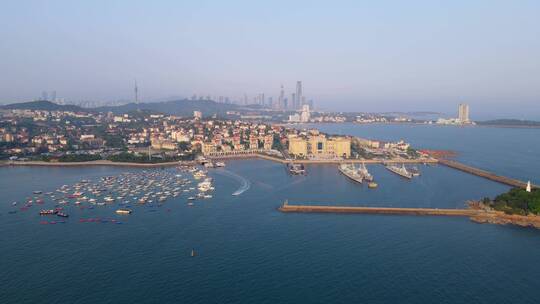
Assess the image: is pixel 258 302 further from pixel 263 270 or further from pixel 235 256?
pixel 235 256

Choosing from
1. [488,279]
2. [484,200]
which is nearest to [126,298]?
[488,279]

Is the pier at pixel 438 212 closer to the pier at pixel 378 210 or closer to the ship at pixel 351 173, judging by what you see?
the pier at pixel 378 210

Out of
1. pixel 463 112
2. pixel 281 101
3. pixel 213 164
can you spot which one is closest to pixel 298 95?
pixel 281 101

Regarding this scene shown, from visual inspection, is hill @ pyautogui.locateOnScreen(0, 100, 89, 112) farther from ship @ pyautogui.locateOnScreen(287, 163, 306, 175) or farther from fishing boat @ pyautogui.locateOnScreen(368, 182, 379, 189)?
fishing boat @ pyautogui.locateOnScreen(368, 182, 379, 189)

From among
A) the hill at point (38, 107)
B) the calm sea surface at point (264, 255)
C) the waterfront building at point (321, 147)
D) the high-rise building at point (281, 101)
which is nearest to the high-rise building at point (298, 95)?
the high-rise building at point (281, 101)

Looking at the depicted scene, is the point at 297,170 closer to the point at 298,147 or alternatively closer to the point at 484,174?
the point at 298,147

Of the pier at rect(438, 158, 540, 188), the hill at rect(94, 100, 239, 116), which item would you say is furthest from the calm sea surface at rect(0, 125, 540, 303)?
the hill at rect(94, 100, 239, 116)
